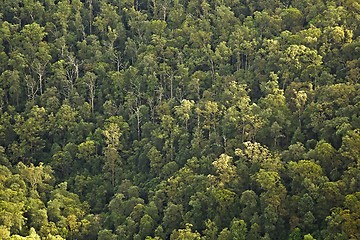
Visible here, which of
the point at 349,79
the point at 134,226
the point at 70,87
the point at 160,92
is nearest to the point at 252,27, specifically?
the point at 160,92

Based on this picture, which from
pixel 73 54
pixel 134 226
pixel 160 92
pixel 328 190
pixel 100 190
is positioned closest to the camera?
pixel 328 190

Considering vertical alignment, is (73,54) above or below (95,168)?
above

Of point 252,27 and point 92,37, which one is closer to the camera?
point 252,27

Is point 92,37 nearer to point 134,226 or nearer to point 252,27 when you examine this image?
point 252,27

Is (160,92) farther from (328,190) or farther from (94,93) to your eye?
(328,190)

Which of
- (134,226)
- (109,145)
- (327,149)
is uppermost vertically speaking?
(327,149)

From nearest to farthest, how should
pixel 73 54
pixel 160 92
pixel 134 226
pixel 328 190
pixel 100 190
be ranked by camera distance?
pixel 328 190
pixel 134 226
pixel 100 190
pixel 160 92
pixel 73 54
